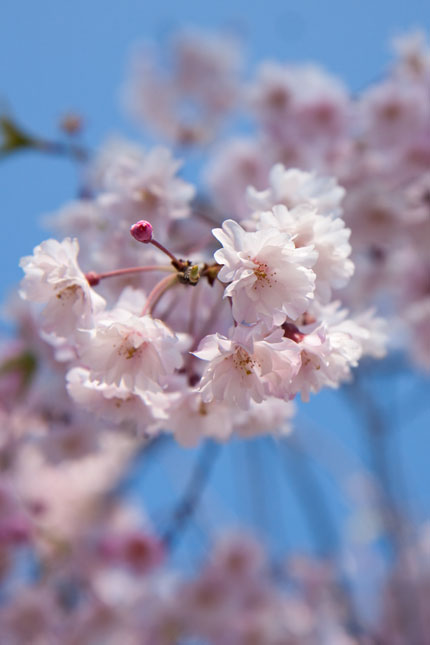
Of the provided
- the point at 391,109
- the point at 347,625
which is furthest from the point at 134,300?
the point at 347,625

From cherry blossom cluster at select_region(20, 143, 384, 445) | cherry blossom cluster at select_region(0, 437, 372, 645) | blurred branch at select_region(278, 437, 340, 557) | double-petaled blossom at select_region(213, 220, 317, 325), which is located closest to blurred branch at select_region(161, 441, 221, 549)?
cherry blossom cluster at select_region(0, 437, 372, 645)

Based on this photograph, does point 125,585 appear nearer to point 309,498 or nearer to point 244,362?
point 309,498

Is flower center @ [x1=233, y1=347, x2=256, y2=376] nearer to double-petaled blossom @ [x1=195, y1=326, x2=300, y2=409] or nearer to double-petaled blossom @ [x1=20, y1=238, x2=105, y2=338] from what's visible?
double-petaled blossom @ [x1=195, y1=326, x2=300, y2=409]

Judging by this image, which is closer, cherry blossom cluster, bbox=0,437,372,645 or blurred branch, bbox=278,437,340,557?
cherry blossom cluster, bbox=0,437,372,645

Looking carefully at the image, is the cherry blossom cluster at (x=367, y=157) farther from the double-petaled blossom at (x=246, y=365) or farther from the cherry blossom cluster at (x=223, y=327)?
the double-petaled blossom at (x=246, y=365)

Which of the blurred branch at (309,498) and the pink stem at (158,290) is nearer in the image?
the pink stem at (158,290)

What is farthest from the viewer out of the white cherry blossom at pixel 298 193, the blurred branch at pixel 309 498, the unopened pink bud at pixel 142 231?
the blurred branch at pixel 309 498

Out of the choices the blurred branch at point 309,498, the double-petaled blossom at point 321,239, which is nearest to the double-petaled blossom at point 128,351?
the double-petaled blossom at point 321,239

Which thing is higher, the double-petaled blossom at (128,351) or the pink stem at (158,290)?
the pink stem at (158,290)

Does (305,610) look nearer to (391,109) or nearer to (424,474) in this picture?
(391,109)
